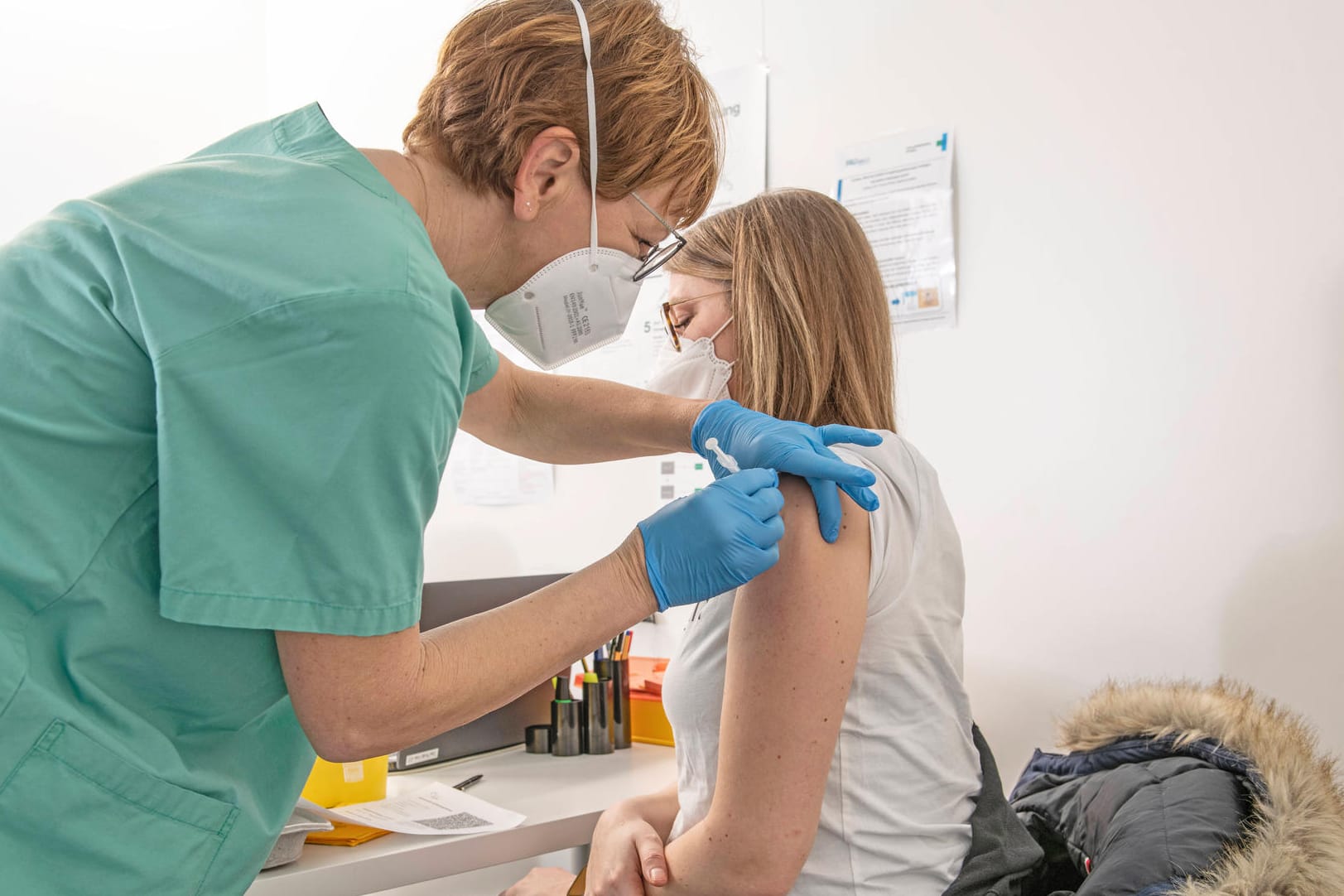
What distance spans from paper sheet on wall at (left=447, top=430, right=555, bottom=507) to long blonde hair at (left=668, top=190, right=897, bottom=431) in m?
1.40

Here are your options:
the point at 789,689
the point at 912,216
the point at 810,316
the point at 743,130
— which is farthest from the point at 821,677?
the point at 743,130

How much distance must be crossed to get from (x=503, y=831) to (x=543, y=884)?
0.12 metres

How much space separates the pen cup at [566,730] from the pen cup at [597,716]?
2cm

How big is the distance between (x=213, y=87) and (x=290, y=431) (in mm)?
3046

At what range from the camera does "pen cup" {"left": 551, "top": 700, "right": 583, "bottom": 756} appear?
190 cm

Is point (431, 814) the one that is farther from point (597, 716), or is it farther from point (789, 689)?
point (789, 689)

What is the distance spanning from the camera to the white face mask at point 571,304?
3.49 feet

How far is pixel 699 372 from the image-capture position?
148cm

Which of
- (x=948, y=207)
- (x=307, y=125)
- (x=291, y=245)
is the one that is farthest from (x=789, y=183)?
(x=291, y=245)

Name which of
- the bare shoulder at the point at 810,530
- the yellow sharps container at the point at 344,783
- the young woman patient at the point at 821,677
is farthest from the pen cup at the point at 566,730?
the bare shoulder at the point at 810,530

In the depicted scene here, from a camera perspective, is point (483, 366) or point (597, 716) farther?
point (597, 716)

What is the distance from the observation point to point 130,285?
73 centimetres

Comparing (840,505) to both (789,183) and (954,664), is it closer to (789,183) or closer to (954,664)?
(954,664)

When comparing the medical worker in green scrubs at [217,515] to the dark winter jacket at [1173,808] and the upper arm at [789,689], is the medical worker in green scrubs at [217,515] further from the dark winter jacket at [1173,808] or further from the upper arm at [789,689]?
the dark winter jacket at [1173,808]
